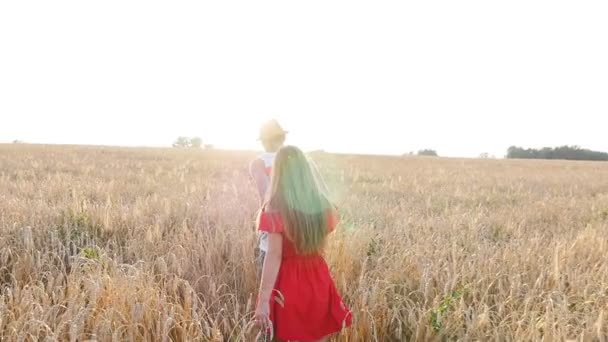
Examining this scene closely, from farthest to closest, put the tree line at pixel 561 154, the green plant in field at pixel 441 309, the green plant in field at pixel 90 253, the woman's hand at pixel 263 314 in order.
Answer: the tree line at pixel 561 154
the green plant in field at pixel 90 253
the green plant in field at pixel 441 309
the woman's hand at pixel 263 314

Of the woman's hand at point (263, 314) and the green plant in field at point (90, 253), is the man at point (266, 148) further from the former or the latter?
the green plant in field at point (90, 253)

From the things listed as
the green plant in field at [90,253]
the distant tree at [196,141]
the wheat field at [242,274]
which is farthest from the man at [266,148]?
the distant tree at [196,141]

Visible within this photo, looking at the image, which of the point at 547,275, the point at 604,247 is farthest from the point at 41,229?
the point at 604,247

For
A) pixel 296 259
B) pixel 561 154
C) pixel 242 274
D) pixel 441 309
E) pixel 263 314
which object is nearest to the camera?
pixel 263 314

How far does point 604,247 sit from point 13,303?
479cm

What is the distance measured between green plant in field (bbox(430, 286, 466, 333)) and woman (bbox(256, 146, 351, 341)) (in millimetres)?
553

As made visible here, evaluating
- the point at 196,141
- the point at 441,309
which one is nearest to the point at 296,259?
the point at 441,309

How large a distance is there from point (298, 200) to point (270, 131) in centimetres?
115

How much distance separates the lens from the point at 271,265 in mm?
2379

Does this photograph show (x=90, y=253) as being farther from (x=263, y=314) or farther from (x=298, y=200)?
(x=298, y=200)

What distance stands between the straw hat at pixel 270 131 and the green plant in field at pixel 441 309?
5.50ft

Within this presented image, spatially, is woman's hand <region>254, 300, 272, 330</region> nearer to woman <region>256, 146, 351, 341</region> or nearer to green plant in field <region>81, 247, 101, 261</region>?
woman <region>256, 146, 351, 341</region>

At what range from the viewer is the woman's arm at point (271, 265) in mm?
2361

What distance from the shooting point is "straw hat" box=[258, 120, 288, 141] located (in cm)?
343
